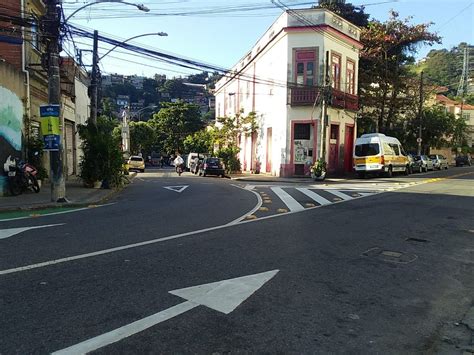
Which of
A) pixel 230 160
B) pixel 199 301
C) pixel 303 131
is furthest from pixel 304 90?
pixel 199 301

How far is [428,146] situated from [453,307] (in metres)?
51.3

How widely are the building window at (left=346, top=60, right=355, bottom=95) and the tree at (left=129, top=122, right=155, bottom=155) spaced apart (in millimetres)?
40195

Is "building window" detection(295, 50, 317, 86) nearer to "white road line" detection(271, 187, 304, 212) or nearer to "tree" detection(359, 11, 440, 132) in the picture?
"tree" detection(359, 11, 440, 132)

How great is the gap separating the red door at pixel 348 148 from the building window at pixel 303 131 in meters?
4.39

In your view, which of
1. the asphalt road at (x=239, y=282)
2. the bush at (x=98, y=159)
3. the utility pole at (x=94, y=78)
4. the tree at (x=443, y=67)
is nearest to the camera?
the asphalt road at (x=239, y=282)

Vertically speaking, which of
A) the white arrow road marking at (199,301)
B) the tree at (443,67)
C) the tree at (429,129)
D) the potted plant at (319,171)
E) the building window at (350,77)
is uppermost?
the tree at (443,67)

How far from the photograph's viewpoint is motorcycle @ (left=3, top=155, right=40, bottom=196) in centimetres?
1513

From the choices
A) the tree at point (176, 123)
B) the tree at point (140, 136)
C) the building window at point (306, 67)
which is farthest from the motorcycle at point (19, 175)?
the tree at point (176, 123)

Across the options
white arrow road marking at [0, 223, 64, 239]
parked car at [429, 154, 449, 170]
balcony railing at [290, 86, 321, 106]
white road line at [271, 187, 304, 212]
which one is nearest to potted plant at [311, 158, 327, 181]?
balcony railing at [290, 86, 321, 106]

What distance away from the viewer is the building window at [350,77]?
34.4 m

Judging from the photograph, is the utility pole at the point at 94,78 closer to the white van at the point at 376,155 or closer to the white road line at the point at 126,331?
the white road line at the point at 126,331

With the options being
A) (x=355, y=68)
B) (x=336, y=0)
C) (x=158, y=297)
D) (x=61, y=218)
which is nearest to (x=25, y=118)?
(x=61, y=218)

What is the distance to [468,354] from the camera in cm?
406

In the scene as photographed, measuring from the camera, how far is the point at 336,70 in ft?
108
